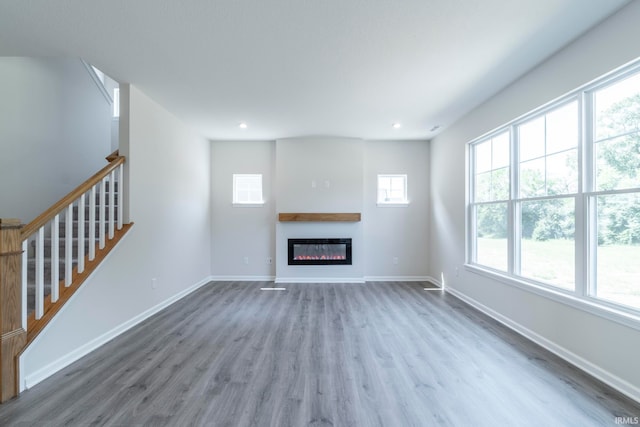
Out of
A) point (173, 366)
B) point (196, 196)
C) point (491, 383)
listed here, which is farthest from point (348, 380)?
point (196, 196)

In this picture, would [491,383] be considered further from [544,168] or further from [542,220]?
[544,168]

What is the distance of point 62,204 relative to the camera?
2.17m

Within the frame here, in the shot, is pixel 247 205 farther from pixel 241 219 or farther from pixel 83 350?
pixel 83 350

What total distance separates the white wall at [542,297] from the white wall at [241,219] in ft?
10.6

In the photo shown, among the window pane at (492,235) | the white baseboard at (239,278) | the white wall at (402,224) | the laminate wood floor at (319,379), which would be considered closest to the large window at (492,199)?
the window pane at (492,235)

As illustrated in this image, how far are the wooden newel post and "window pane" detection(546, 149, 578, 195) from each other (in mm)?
4287

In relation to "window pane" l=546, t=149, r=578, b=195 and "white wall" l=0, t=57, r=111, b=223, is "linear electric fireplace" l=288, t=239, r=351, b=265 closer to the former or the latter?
"window pane" l=546, t=149, r=578, b=195

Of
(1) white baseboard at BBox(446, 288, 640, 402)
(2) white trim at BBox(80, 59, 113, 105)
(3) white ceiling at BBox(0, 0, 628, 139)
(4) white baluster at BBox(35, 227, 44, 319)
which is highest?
(2) white trim at BBox(80, 59, 113, 105)

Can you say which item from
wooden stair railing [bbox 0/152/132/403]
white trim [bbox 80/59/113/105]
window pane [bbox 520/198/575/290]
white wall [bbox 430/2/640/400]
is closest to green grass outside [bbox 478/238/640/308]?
window pane [bbox 520/198/575/290]

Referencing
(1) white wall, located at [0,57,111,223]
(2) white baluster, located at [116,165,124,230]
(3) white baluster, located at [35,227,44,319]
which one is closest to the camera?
(3) white baluster, located at [35,227,44,319]

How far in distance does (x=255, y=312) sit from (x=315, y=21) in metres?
3.13

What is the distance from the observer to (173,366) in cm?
214

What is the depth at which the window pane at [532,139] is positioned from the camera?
105 inches

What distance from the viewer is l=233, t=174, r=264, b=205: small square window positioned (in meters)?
5.15
